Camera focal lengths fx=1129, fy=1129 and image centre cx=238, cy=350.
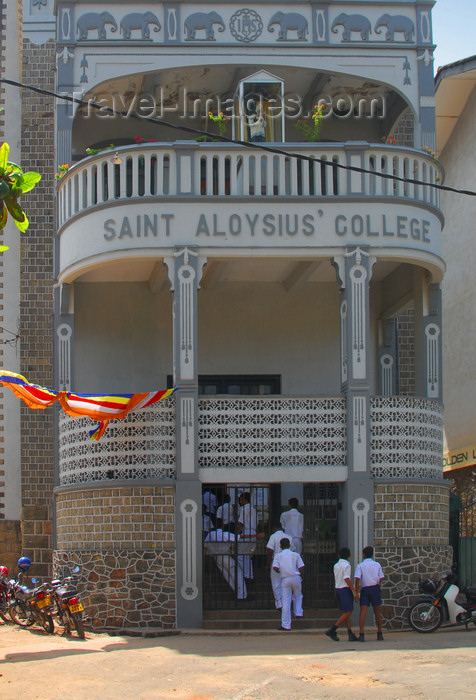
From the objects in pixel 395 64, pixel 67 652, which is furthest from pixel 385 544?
pixel 395 64

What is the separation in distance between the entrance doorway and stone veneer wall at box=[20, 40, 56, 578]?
3805 millimetres

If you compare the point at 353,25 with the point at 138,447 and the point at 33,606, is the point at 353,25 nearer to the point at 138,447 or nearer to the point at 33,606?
the point at 138,447

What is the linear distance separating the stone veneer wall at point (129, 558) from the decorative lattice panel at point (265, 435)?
1.08 metres

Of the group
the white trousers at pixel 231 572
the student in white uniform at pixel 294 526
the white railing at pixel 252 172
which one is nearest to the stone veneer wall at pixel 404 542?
the student in white uniform at pixel 294 526

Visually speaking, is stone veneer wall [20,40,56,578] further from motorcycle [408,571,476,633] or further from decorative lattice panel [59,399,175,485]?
motorcycle [408,571,476,633]

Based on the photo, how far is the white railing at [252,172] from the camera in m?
18.2

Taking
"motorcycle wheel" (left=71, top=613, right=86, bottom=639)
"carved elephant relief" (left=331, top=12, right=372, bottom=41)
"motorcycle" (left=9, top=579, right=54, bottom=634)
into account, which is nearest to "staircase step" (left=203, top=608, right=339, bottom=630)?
"motorcycle wheel" (left=71, top=613, right=86, bottom=639)

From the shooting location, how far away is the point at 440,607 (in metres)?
16.9

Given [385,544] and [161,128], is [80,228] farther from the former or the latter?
[385,544]

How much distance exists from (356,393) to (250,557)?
304 cm

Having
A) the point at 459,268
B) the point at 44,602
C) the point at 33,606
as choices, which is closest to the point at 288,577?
the point at 44,602

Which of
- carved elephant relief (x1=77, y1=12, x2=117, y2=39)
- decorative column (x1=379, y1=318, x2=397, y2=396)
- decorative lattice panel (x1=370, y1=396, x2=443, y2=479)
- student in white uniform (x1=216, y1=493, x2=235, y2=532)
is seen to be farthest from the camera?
decorative column (x1=379, y1=318, x2=397, y2=396)

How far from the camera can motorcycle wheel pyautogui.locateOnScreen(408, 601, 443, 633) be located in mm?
16672

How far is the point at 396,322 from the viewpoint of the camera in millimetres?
22422
